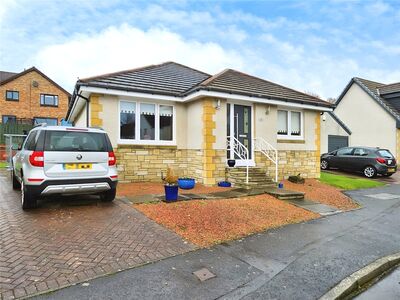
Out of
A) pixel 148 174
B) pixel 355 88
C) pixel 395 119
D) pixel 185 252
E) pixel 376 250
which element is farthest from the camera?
pixel 355 88

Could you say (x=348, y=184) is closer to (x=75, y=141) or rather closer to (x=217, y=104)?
(x=217, y=104)

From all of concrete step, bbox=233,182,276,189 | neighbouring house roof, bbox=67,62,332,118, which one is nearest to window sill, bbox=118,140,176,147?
neighbouring house roof, bbox=67,62,332,118

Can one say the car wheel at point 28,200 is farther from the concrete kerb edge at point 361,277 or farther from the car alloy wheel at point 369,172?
the car alloy wheel at point 369,172

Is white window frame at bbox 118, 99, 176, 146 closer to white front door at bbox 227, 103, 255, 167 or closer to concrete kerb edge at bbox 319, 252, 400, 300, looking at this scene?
white front door at bbox 227, 103, 255, 167

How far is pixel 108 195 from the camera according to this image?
278 inches

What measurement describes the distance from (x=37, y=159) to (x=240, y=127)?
25.6 feet

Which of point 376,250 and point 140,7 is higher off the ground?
point 140,7

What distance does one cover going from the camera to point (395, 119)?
2106 cm

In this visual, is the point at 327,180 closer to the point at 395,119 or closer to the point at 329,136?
the point at 329,136

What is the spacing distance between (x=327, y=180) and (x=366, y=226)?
7.05 metres

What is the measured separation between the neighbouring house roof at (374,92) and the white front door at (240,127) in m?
15.6

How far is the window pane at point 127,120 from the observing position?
1059 centimetres

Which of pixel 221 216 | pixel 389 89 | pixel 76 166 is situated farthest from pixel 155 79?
pixel 389 89

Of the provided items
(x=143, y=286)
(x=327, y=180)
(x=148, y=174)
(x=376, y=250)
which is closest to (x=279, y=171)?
(x=327, y=180)
